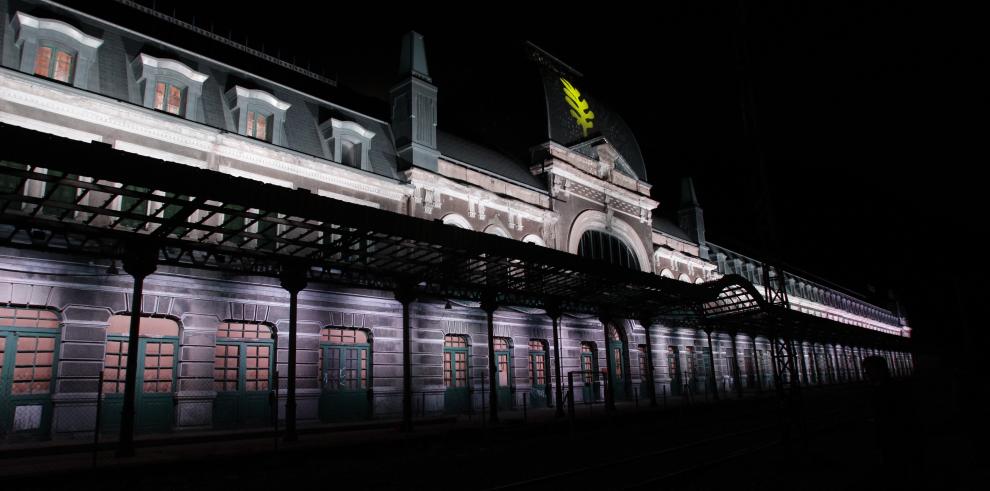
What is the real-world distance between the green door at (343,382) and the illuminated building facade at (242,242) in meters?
0.07

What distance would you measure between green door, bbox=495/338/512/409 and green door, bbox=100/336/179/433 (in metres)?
13.1

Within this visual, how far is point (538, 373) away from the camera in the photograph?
2797 cm

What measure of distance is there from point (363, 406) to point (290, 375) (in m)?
6.55

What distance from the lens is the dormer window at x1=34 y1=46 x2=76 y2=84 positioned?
15145mm

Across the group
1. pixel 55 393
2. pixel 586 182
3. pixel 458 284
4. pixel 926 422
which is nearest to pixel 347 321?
pixel 458 284

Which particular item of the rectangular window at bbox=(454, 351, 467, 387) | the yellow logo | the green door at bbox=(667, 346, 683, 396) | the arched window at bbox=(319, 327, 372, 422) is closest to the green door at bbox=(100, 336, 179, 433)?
the arched window at bbox=(319, 327, 372, 422)

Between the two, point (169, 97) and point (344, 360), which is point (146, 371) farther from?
point (169, 97)

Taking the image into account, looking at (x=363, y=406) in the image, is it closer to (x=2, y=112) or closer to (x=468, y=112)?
(x=2, y=112)

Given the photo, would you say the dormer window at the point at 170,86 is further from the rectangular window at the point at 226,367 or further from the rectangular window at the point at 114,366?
the rectangular window at the point at 226,367

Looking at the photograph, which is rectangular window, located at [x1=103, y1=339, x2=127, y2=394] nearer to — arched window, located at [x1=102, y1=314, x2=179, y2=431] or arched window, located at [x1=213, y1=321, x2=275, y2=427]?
arched window, located at [x1=102, y1=314, x2=179, y2=431]

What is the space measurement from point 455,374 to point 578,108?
53.8 ft

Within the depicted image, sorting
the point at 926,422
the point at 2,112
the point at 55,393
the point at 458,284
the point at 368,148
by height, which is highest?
the point at 368,148

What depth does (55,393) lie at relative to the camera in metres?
14.4

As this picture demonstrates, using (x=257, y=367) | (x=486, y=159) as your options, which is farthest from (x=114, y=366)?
(x=486, y=159)
